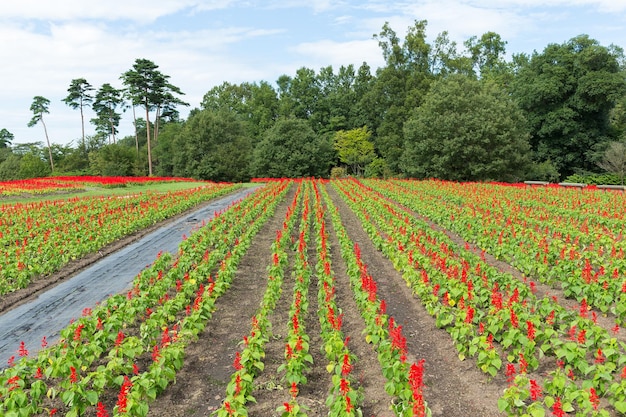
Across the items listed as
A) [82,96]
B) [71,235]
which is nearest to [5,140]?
[82,96]

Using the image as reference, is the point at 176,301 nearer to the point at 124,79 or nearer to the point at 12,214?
the point at 12,214

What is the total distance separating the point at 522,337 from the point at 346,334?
97.1 inches

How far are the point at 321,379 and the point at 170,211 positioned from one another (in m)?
15.4

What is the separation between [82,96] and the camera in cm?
6788

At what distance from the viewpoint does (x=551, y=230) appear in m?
13.6

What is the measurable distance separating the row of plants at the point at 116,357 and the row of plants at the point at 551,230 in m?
5.98

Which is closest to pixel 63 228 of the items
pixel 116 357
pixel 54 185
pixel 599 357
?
pixel 116 357

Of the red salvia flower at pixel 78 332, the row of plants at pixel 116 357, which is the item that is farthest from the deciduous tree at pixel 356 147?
the red salvia flower at pixel 78 332

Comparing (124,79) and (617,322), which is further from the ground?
(124,79)

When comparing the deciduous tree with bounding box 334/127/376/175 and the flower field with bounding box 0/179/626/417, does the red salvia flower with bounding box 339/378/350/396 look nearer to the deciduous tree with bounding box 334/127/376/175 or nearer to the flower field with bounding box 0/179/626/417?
the flower field with bounding box 0/179/626/417

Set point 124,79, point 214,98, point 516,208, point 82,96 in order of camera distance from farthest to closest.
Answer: point 214,98 < point 82,96 < point 124,79 < point 516,208

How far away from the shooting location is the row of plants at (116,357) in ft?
14.7

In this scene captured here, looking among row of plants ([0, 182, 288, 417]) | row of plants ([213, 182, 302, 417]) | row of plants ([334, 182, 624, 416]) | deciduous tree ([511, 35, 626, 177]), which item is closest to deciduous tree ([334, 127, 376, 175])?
deciduous tree ([511, 35, 626, 177])

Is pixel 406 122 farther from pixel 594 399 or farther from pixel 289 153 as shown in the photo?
pixel 594 399
